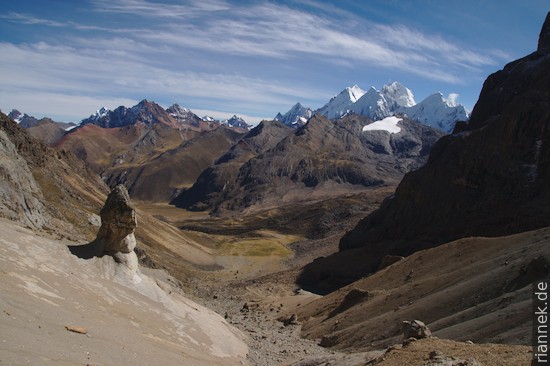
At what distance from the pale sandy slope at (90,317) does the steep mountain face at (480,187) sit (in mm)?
52747

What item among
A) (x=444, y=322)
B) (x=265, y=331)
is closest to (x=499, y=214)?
(x=265, y=331)

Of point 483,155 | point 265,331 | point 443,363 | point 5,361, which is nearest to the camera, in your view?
point 5,361

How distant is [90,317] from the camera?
2689 cm

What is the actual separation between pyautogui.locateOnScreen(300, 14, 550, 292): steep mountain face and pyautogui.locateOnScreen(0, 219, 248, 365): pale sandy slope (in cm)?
5275

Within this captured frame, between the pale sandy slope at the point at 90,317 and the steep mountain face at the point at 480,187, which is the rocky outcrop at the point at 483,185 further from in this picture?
the pale sandy slope at the point at 90,317

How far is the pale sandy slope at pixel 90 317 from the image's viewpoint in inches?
813

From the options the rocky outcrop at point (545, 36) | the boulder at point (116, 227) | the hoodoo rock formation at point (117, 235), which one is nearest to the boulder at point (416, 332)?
the hoodoo rock formation at point (117, 235)

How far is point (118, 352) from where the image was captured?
2381 centimetres

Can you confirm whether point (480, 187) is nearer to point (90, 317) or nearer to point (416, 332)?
point (416, 332)

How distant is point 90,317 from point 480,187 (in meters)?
78.6

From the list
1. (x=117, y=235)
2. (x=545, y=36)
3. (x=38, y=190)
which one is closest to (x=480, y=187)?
(x=545, y=36)

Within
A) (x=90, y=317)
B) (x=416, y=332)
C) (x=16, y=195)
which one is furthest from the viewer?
(x=16, y=195)

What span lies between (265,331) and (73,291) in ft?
89.5

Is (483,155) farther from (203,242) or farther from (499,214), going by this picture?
(203,242)
